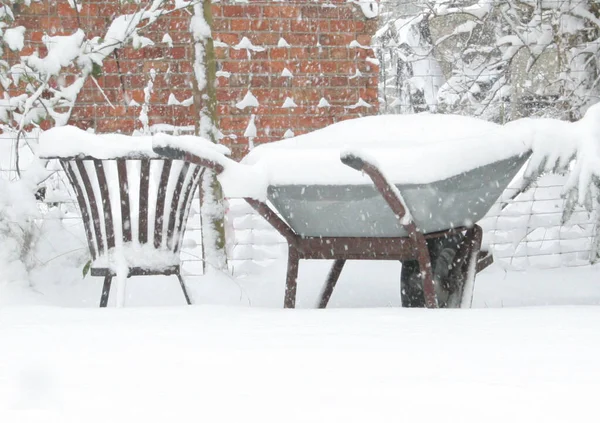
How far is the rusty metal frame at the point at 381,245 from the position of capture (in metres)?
2.75

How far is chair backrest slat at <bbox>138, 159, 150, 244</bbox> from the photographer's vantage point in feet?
10.6

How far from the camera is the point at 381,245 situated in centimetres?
291

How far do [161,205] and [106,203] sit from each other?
0.64 ft

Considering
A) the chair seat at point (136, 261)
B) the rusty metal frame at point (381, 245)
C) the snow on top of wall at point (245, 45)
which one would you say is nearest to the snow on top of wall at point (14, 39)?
the chair seat at point (136, 261)

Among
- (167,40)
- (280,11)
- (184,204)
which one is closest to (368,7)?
(280,11)

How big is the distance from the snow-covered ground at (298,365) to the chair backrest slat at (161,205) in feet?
2.65

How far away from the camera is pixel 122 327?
2.07 metres

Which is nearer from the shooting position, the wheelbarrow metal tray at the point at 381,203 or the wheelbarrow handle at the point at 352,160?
the wheelbarrow handle at the point at 352,160

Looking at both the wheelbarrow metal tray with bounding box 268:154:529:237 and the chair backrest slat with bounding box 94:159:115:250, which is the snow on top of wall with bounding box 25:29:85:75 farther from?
the wheelbarrow metal tray with bounding box 268:154:529:237

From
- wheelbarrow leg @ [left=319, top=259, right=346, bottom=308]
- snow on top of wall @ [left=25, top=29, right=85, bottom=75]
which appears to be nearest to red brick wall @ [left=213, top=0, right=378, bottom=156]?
snow on top of wall @ [left=25, top=29, right=85, bottom=75]

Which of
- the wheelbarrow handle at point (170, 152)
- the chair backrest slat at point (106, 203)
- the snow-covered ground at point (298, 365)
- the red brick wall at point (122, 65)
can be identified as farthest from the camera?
the red brick wall at point (122, 65)

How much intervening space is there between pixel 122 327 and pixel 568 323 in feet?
3.35

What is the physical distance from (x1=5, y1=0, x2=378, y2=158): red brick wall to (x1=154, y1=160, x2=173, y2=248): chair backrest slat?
157 centimetres

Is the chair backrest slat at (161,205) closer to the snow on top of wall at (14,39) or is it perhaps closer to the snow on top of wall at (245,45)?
the snow on top of wall at (14,39)
